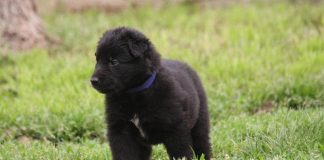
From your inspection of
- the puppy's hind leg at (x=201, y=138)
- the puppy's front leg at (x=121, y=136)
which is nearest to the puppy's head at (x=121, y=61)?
the puppy's front leg at (x=121, y=136)

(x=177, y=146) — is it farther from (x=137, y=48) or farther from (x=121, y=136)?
(x=137, y=48)

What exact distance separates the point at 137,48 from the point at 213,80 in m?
4.25

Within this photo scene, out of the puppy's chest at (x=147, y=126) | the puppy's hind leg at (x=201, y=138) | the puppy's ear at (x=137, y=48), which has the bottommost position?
the puppy's hind leg at (x=201, y=138)

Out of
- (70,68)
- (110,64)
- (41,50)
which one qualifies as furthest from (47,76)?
(110,64)

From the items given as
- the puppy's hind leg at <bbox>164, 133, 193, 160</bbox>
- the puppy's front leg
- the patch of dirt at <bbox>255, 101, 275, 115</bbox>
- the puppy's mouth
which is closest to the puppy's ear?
the puppy's mouth

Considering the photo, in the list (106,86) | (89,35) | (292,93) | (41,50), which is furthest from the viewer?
(89,35)

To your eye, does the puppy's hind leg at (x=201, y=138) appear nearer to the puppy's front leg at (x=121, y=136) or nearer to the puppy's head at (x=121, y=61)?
the puppy's front leg at (x=121, y=136)

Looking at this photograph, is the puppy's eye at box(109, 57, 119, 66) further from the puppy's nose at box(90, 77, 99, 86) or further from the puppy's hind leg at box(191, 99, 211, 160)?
the puppy's hind leg at box(191, 99, 211, 160)

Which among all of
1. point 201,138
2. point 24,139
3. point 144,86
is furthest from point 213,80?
point 144,86

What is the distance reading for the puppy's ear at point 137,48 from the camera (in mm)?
5199

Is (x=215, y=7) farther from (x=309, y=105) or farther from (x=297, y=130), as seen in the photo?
(x=297, y=130)

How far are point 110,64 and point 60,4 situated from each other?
9.24 metres

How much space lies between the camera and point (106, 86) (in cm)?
511

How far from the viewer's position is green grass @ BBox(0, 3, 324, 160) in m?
6.01
